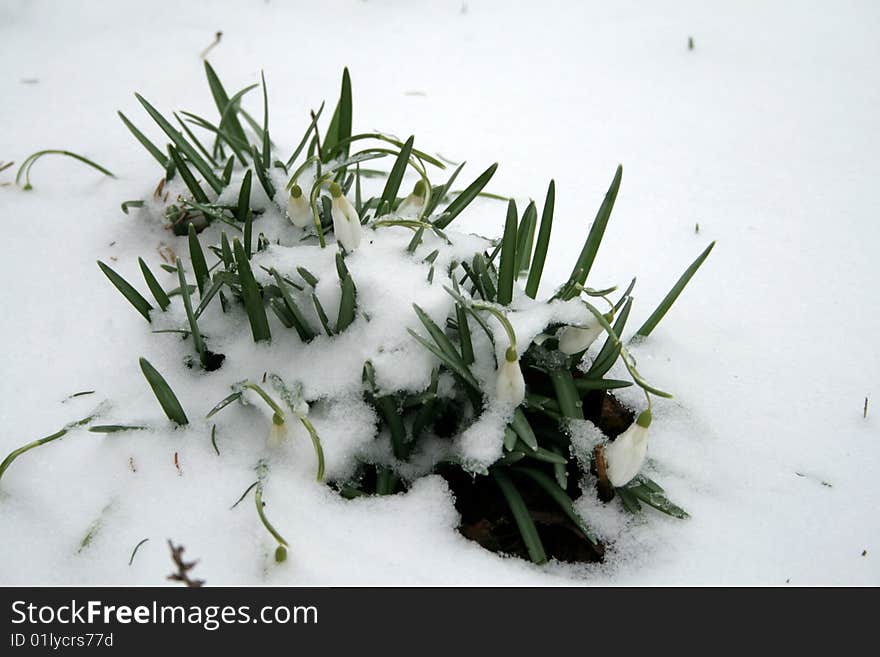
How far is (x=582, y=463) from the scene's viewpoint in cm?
125

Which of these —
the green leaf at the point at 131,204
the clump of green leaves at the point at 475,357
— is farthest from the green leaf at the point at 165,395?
the green leaf at the point at 131,204

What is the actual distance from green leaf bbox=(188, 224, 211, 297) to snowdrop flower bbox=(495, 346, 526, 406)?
1.85ft

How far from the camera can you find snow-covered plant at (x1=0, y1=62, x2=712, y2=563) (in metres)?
1.20

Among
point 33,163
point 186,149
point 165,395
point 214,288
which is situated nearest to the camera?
point 165,395

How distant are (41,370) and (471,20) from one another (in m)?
1.78

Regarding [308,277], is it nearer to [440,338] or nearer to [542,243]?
[440,338]

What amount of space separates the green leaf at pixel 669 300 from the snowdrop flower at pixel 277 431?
2.26ft

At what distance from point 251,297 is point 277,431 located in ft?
0.78

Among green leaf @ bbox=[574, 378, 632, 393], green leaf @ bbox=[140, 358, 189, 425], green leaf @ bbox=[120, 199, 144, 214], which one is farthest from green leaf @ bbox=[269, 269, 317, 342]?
green leaf @ bbox=[120, 199, 144, 214]

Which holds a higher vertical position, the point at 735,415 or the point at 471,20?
the point at 471,20

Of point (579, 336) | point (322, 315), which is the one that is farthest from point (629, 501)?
point (322, 315)

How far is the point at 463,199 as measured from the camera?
1514mm

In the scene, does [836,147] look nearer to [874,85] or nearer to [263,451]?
[874,85]

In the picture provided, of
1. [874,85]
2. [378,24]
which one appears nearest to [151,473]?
[378,24]
